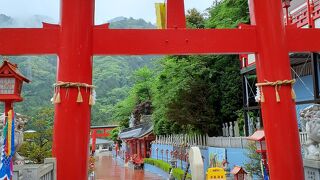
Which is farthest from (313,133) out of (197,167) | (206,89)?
(206,89)

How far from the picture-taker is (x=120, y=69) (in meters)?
97.6

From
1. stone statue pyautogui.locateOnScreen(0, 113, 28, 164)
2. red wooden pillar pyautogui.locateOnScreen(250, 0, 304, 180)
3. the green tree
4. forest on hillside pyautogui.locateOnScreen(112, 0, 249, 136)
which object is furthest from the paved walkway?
red wooden pillar pyautogui.locateOnScreen(250, 0, 304, 180)

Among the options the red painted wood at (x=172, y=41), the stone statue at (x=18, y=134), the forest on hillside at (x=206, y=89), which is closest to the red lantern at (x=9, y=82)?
the stone statue at (x=18, y=134)

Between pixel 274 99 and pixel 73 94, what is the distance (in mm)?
2941

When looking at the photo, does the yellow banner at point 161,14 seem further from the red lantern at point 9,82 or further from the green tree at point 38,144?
the green tree at point 38,144

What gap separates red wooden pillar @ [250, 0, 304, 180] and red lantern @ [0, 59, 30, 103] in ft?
12.6

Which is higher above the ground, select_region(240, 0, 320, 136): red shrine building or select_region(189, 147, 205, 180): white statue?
select_region(240, 0, 320, 136): red shrine building

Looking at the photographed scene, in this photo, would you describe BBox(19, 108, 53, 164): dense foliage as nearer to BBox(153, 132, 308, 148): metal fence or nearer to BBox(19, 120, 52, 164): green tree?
BBox(19, 120, 52, 164): green tree

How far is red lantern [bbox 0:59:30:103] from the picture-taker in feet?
17.6

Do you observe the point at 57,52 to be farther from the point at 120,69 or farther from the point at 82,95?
the point at 120,69

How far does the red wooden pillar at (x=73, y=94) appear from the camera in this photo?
183 inches

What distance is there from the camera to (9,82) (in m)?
5.47

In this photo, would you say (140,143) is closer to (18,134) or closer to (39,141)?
(39,141)

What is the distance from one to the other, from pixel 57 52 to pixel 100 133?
2391 inches
